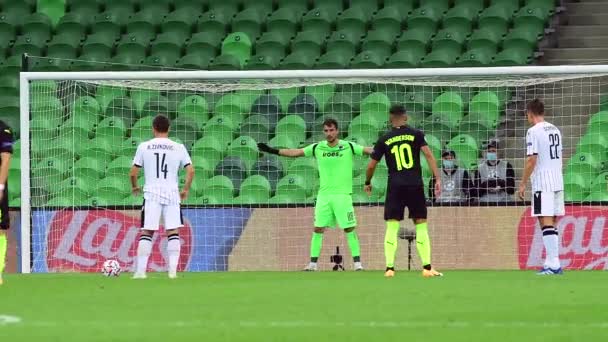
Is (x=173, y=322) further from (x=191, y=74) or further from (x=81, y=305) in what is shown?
(x=191, y=74)

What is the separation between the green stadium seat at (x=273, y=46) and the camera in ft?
79.0

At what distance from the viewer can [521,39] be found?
2330cm

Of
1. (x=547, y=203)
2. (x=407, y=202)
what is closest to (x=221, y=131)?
(x=407, y=202)

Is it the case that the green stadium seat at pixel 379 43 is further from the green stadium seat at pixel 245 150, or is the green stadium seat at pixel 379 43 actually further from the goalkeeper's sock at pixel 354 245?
the goalkeeper's sock at pixel 354 245

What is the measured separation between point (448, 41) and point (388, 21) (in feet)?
4.69

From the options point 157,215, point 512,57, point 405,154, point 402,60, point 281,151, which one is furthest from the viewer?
point 402,60

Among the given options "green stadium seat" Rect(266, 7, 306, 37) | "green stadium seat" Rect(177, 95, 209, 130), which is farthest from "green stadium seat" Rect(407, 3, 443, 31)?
"green stadium seat" Rect(177, 95, 209, 130)

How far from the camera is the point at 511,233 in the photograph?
19219mm

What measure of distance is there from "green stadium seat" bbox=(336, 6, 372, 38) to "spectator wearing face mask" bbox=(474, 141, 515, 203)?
5.09 metres

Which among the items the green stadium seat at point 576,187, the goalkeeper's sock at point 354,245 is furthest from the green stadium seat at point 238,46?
the green stadium seat at point 576,187

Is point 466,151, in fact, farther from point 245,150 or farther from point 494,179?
point 245,150

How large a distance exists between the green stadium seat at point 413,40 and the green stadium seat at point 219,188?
15.6ft

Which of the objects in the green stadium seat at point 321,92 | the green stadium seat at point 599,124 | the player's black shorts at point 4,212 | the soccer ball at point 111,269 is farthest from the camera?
the green stadium seat at point 321,92

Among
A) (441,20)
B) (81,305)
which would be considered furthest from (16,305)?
(441,20)
